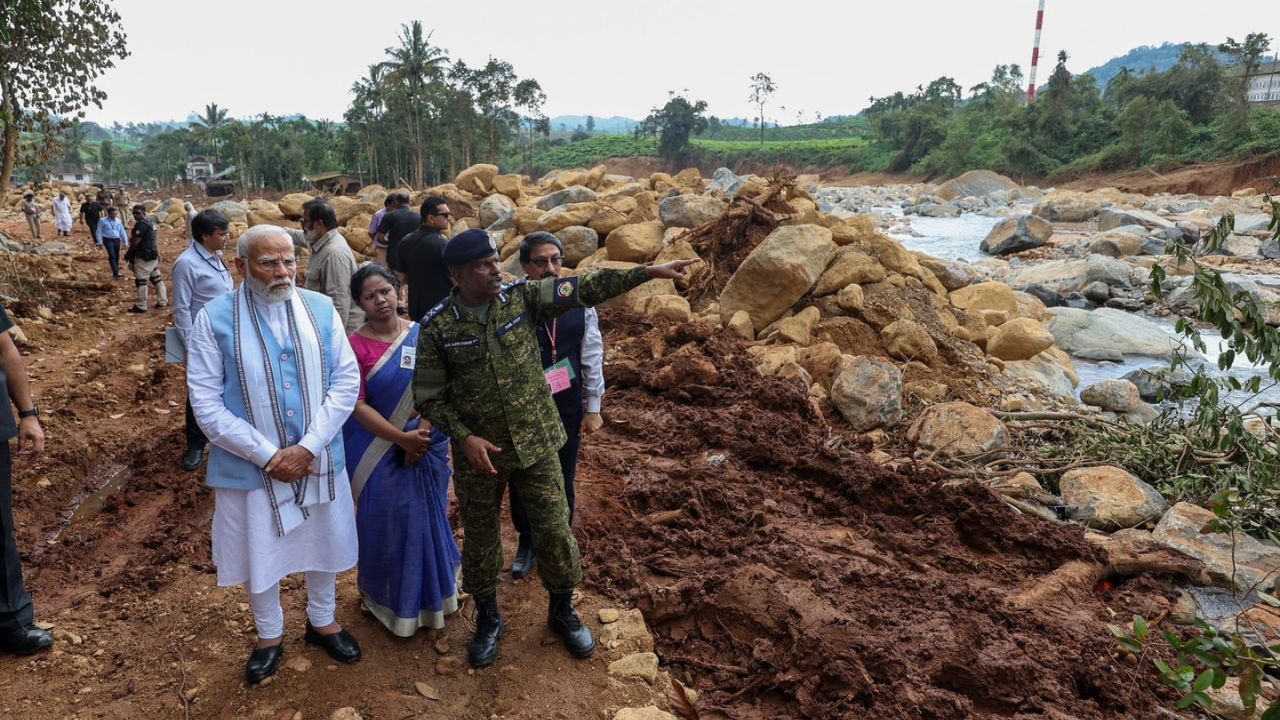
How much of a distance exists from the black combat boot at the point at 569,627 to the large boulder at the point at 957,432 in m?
2.86

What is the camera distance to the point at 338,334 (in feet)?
8.43

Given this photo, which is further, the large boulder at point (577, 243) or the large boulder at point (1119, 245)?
the large boulder at point (1119, 245)

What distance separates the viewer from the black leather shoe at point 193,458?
464cm

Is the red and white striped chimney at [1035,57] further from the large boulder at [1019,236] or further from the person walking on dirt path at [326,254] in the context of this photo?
the person walking on dirt path at [326,254]

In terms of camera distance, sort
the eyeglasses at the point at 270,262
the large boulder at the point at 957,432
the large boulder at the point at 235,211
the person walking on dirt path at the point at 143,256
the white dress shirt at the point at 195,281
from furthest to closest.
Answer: the large boulder at the point at 235,211 → the person walking on dirt path at the point at 143,256 → the large boulder at the point at 957,432 → the white dress shirt at the point at 195,281 → the eyeglasses at the point at 270,262

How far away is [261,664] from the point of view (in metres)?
2.56

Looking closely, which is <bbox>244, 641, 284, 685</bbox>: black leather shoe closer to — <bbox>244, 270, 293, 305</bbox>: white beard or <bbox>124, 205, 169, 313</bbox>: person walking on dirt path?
<bbox>244, 270, 293, 305</bbox>: white beard

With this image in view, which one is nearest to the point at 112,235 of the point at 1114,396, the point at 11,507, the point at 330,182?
the point at 11,507

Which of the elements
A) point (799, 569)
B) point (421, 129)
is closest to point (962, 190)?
point (421, 129)

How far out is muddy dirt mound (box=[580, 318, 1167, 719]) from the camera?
2.70m

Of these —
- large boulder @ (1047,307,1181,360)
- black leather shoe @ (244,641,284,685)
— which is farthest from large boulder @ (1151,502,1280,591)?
large boulder @ (1047,307,1181,360)

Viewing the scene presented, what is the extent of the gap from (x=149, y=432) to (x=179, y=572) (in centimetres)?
248

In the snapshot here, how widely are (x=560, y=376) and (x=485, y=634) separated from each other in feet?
3.14

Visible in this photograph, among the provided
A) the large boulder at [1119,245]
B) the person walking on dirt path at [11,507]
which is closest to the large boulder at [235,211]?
the person walking on dirt path at [11,507]
